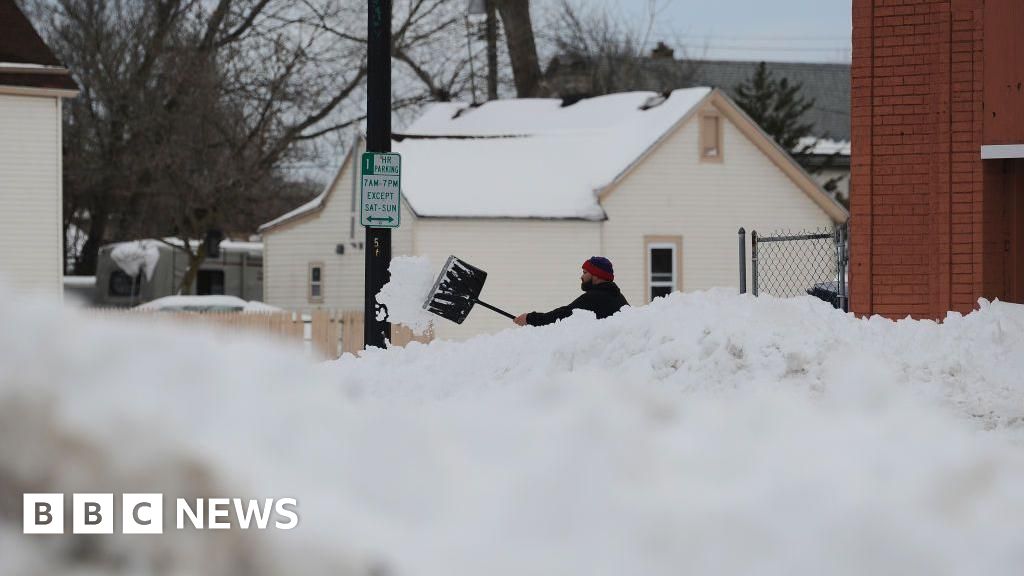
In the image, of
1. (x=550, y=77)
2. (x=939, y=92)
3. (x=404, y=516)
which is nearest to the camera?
→ (x=404, y=516)

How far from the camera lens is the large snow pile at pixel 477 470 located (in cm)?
271

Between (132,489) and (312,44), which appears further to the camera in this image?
(312,44)

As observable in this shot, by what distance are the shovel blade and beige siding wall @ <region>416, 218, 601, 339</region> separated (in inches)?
763

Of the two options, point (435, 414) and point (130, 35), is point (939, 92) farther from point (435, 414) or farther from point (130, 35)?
point (130, 35)

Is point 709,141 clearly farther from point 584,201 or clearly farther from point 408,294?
point 408,294

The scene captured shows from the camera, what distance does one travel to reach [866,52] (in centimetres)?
1292

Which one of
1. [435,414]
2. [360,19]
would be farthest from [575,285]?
[435,414]

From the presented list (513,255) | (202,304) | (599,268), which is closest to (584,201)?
(513,255)

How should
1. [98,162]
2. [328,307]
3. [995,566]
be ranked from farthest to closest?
[98,162] < [328,307] < [995,566]

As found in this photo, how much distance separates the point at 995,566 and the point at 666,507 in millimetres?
911

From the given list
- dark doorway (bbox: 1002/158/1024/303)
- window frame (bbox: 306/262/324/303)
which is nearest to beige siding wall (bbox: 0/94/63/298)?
window frame (bbox: 306/262/324/303)

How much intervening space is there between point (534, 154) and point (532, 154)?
0.15ft

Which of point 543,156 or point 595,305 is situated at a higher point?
point 543,156

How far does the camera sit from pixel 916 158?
12.8 m
